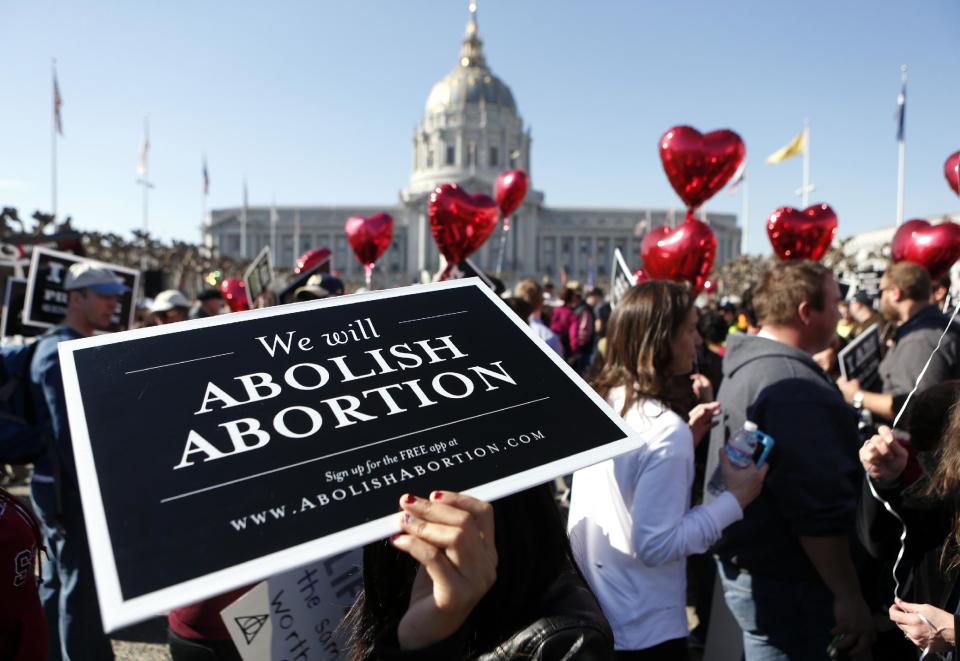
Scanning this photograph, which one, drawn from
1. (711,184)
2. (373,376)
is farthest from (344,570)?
(711,184)

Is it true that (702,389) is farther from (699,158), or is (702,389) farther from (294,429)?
(294,429)

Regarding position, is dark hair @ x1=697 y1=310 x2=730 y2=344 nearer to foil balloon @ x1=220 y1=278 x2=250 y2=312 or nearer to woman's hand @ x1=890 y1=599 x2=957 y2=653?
woman's hand @ x1=890 y1=599 x2=957 y2=653

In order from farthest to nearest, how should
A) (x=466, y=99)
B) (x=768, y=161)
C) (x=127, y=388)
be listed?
(x=466, y=99) < (x=768, y=161) < (x=127, y=388)

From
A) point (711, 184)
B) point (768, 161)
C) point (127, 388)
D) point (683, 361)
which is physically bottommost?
point (683, 361)

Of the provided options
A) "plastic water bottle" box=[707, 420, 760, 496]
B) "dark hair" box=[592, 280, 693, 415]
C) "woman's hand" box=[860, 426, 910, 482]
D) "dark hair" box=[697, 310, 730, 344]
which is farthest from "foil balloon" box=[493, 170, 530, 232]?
"woman's hand" box=[860, 426, 910, 482]

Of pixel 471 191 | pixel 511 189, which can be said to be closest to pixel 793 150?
pixel 511 189

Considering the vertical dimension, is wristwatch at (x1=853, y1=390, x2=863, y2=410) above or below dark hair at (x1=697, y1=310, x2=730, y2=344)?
below

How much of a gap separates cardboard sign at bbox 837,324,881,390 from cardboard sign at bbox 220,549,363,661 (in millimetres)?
3393

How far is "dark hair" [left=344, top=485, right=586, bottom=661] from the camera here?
3.85ft

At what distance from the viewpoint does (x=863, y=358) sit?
4.03 metres

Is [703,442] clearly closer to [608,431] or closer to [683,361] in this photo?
[683,361]

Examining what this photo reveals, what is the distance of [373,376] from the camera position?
46.6 inches

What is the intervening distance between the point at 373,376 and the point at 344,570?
73 cm

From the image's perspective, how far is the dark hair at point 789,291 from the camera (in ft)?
8.53
